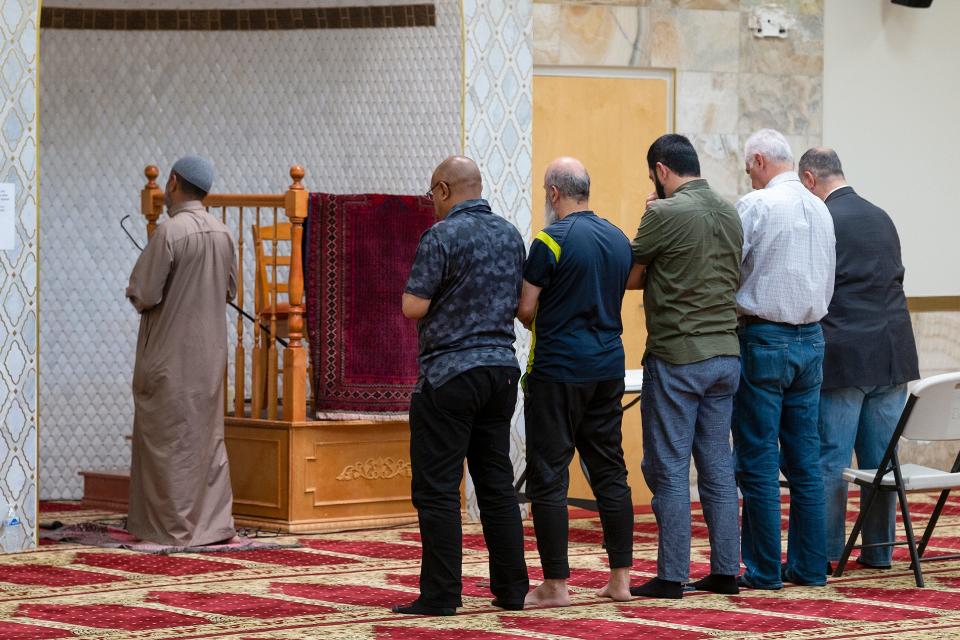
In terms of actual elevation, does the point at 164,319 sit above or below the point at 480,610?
above

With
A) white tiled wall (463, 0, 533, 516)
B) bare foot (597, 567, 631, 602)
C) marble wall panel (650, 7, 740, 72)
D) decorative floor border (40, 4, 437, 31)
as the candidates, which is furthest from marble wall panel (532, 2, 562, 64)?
bare foot (597, 567, 631, 602)

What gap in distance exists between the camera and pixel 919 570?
19.5ft

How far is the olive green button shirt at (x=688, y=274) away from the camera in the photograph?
554 centimetres

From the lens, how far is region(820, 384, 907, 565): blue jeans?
6348 millimetres

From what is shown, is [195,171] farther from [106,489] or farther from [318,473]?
[106,489]

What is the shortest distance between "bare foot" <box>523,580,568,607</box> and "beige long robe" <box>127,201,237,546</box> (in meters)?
2.03

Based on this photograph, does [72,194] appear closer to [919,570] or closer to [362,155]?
[362,155]

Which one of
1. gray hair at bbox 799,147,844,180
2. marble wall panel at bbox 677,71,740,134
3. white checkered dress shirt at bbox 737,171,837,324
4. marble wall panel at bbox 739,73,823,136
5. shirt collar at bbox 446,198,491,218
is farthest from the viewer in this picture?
marble wall panel at bbox 739,73,823,136

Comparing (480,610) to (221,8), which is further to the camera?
(221,8)

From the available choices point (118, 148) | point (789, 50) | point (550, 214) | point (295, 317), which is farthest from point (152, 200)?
point (789, 50)

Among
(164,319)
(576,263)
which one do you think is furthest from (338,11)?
(576,263)

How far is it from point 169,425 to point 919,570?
3.14 metres

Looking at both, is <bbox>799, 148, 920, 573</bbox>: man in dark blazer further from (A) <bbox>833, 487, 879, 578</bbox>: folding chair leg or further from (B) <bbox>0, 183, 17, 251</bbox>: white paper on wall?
(B) <bbox>0, 183, 17, 251</bbox>: white paper on wall

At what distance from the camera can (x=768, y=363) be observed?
580cm
